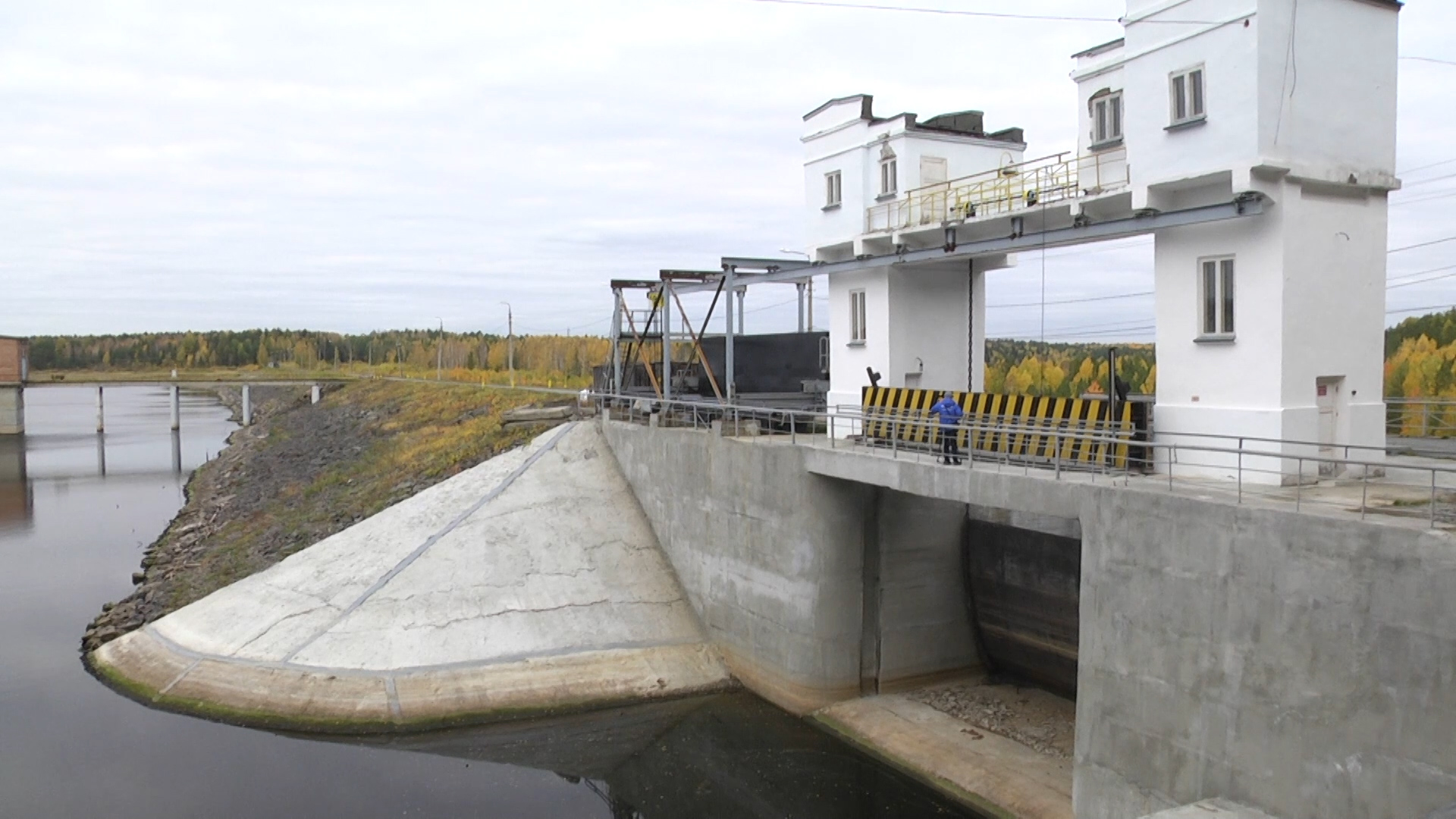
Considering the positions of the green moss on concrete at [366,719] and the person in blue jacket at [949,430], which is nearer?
the person in blue jacket at [949,430]

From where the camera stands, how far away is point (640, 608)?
87.6 feet

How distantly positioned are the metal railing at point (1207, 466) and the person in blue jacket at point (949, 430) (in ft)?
0.45

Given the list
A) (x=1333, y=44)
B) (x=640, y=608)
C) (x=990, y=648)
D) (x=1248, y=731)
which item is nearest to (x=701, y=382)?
(x=640, y=608)

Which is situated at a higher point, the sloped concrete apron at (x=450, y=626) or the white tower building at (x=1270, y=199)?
the white tower building at (x=1270, y=199)

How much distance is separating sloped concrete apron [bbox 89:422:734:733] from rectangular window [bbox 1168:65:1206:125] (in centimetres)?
1573

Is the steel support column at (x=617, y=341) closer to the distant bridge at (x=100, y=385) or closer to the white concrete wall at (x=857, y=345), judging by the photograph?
the white concrete wall at (x=857, y=345)

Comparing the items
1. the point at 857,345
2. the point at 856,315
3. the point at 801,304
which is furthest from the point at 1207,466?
the point at 801,304

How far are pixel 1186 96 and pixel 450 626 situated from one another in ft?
64.0

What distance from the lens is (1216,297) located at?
1756cm

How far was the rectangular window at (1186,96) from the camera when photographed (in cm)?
1744

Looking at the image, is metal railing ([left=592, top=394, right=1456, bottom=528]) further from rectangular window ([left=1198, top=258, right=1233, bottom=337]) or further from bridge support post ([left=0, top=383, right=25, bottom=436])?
bridge support post ([left=0, top=383, right=25, bottom=436])

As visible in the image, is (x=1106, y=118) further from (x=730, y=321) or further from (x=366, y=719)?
(x=366, y=719)

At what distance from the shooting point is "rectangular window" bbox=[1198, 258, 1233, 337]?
57.2ft

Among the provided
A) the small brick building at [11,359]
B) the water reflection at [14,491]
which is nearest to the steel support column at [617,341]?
the water reflection at [14,491]
